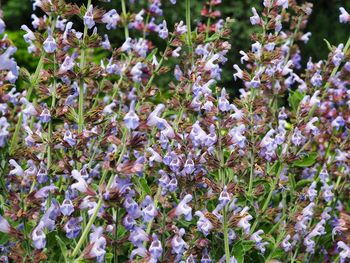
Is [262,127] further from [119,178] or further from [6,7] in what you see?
[6,7]

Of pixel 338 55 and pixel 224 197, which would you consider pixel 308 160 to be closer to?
pixel 338 55

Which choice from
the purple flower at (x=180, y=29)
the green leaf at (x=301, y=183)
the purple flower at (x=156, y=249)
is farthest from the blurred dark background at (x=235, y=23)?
the purple flower at (x=156, y=249)

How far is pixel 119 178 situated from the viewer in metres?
1.88

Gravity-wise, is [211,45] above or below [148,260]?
above

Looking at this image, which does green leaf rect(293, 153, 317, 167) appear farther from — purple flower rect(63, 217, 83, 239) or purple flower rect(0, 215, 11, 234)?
purple flower rect(0, 215, 11, 234)

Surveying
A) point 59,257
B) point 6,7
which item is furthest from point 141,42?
point 6,7

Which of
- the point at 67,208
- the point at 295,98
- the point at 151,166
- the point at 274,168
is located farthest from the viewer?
the point at 295,98

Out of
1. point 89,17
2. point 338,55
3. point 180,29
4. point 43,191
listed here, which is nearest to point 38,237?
point 43,191

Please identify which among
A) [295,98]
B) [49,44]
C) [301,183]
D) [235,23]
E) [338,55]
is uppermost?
[49,44]

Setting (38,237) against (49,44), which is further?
(49,44)

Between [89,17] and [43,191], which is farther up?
[89,17]

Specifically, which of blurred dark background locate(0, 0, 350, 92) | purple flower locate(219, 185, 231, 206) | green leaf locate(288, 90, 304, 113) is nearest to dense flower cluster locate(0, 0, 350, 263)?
purple flower locate(219, 185, 231, 206)

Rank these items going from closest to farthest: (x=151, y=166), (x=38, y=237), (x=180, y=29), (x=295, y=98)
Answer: (x=38, y=237) → (x=151, y=166) → (x=180, y=29) → (x=295, y=98)

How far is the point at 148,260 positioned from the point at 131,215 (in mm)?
149
